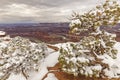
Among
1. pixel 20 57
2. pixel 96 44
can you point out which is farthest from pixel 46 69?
pixel 96 44

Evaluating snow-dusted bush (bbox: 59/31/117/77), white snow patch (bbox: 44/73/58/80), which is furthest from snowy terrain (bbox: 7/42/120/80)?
snow-dusted bush (bbox: 59/31/117/77)

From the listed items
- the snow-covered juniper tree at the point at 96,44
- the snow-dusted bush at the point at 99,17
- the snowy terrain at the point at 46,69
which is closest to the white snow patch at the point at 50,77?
the snowy terrain at the point at 46,69

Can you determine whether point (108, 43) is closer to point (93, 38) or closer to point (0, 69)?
point (93, 38)

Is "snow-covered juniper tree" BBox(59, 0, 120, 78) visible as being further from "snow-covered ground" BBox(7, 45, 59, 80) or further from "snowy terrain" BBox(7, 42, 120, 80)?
"snow-covered ground" BBox(7, 45, 59, 80)

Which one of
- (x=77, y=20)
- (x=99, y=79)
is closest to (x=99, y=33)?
(x=77, y=20)

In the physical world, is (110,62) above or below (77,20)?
below

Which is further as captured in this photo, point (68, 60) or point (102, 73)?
point (102, 73)
